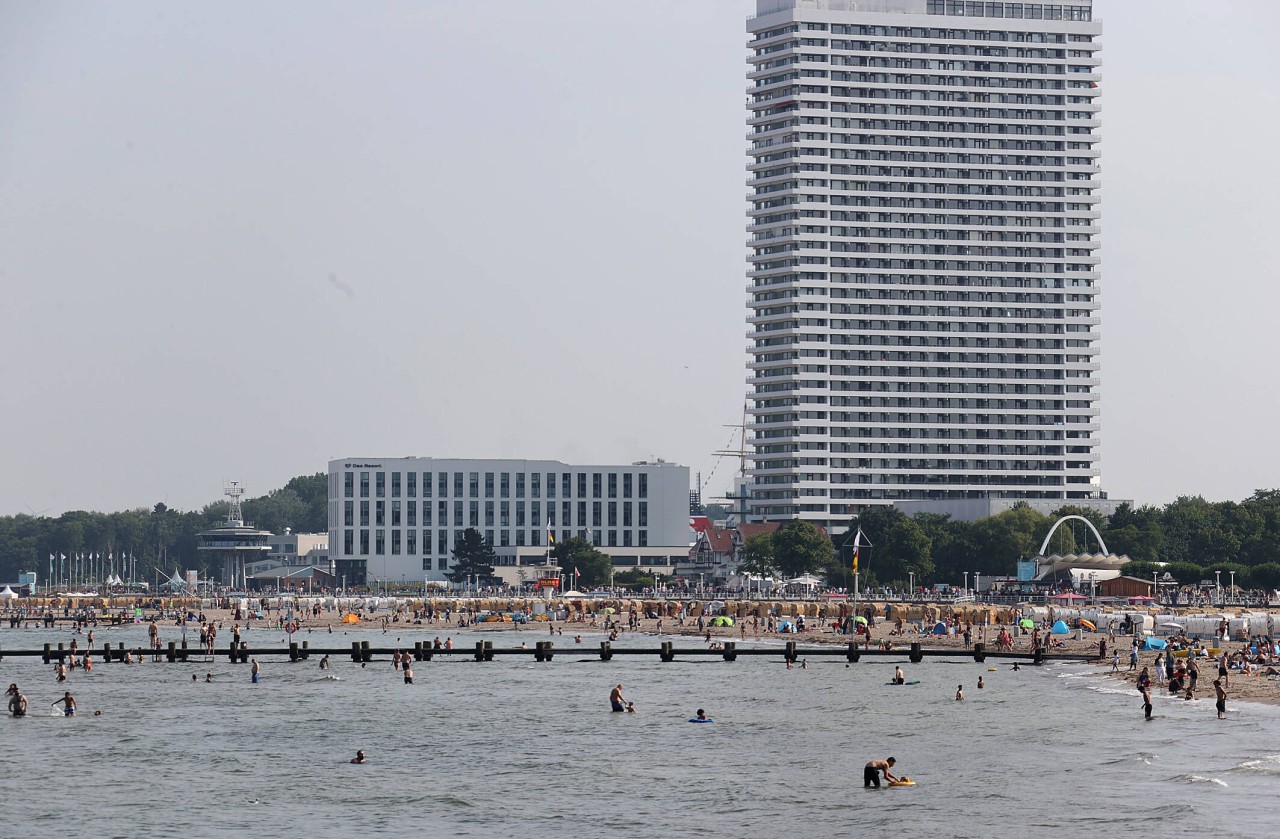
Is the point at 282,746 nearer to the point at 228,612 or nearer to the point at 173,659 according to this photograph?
the point at 173,659

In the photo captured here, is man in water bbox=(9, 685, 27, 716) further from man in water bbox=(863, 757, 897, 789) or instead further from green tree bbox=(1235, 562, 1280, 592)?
green tree bbox=(1235, 562, 1280, 592)

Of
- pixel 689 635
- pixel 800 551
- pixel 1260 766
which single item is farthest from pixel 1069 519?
pixel 1260 766

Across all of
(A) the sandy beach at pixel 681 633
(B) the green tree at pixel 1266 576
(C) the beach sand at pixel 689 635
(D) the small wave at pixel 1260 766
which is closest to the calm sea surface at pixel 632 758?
(D) the small wave at pixel 1260 766

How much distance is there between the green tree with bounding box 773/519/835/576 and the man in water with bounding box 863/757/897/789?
126m

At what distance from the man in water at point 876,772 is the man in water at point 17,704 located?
3938cm

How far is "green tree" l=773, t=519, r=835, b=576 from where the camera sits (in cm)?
17750

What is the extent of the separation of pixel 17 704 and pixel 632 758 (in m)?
30.2

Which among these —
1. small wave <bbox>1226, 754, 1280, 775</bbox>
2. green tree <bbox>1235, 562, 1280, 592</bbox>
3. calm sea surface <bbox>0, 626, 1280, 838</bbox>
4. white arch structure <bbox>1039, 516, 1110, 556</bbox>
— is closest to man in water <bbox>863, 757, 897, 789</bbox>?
calm sea surface <bbox>0, 626, 1280, 838</bbox>

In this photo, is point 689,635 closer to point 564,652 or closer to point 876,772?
point 564,652

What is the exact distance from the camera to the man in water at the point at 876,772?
166ft

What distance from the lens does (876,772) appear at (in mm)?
50781

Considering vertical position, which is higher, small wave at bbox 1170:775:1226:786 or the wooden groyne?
the wooden groyne

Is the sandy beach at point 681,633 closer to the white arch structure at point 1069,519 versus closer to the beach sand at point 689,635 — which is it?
the beach sand at point 689,635

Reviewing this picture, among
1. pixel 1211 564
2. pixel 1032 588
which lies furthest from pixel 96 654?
pixel 1211 564
